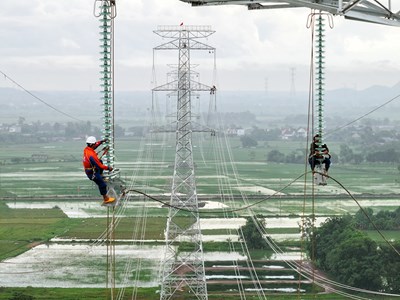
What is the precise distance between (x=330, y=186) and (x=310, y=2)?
41.1 m

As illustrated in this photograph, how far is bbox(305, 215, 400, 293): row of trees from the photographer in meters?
21.9

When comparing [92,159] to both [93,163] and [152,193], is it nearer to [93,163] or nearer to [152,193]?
[93,163]

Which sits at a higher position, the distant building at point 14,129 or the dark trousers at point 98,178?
the distant building at point 14,129

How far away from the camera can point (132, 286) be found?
21.5 metres

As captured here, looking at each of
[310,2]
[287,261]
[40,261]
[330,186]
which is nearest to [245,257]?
[287,261]

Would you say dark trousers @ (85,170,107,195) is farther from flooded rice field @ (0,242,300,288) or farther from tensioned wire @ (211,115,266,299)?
flooded rice field @ (0,242,300,288)

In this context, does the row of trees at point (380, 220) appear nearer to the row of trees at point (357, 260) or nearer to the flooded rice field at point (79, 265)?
the row of trees at point (357, 260)

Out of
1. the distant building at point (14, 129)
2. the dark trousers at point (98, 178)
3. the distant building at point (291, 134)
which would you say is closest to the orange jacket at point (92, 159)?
the dark trousers at point (98, 178)

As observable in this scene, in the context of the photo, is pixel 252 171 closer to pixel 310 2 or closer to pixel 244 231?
pixel 244 231

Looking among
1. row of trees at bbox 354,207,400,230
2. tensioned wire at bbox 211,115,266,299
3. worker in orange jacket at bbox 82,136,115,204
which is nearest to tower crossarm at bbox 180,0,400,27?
worker in orange jacket at bbox 82,136,115,204

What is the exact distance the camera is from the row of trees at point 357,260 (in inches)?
863

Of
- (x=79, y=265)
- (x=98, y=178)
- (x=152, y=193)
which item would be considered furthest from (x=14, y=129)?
(x=98, y=178)

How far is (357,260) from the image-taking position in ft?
75.2

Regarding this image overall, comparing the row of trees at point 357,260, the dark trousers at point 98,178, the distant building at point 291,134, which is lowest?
the row of trees at point 357,260
